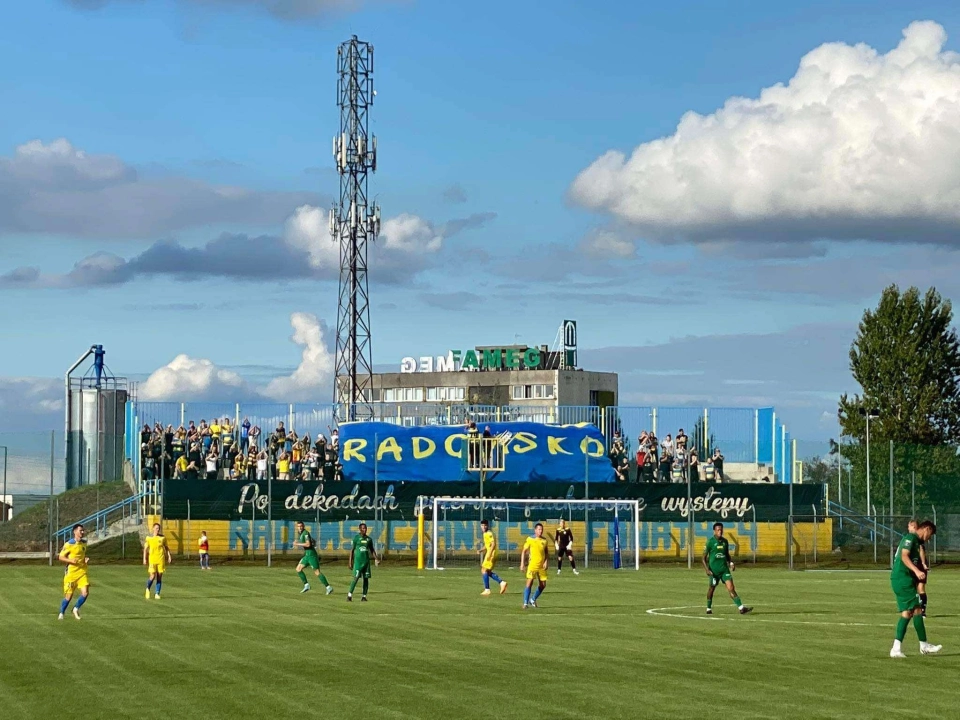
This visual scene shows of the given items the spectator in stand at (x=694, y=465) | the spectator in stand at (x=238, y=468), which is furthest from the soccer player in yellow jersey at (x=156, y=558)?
the spectator in stand at (x=694, y=465)

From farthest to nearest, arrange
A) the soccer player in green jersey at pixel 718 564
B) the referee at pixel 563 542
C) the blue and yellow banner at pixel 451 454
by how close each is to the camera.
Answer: the blue and yellow banner at pixel 451 454
the referee at pixel 563 542
the soccer player in green jersey at pixel 718 564

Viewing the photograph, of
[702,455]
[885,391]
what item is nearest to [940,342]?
[885,391]

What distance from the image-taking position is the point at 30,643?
22859 millimetres

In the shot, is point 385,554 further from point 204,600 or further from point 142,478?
point 204,600

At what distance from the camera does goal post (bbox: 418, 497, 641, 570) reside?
56.2 m

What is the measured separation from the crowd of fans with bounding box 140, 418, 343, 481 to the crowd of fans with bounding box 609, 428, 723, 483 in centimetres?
1276

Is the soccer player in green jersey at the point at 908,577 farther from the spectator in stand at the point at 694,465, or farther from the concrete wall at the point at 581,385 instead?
the concrete wall at the point at 581,385

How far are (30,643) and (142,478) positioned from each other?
39086mm

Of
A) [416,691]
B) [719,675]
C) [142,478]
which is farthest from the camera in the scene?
[142,478]

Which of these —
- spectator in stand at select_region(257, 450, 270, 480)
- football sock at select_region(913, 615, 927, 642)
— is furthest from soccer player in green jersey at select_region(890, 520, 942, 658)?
spectator in stand at select_region(257, 450, 270, 480)

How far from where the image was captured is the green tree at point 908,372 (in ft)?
271

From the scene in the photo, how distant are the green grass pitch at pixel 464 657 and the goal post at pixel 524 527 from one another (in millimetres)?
19360

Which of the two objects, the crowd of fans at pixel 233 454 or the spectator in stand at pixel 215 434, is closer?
the crowd of fans at pixel 233 454

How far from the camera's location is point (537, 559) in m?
31.4
